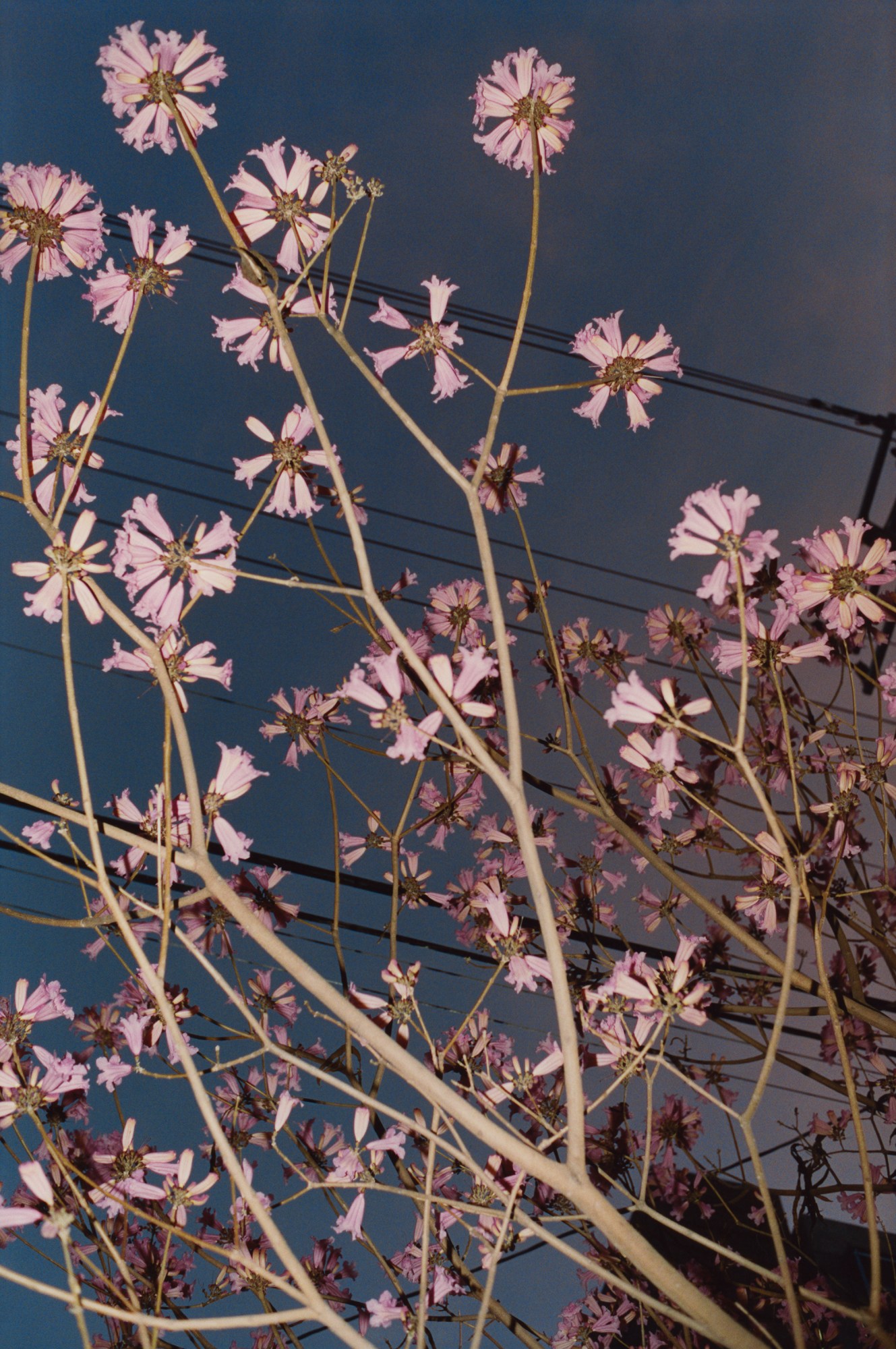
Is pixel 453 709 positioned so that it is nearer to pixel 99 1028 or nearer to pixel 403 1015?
pixel 403 1015

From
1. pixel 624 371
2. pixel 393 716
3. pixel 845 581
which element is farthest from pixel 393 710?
pixel 845 581

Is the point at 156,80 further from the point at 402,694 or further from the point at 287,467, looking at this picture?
the point at 402,694

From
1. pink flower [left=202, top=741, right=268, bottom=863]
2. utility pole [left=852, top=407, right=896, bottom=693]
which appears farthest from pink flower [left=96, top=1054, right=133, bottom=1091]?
utility pole [left=852, top=407, right=896, bottom=693]

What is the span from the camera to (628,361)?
1.71 metres

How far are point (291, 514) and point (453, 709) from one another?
0.96m

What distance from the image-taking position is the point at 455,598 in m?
2.97

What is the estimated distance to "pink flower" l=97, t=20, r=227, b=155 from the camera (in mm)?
1385

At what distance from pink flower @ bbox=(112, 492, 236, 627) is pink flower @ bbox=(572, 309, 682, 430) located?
2.83 ft

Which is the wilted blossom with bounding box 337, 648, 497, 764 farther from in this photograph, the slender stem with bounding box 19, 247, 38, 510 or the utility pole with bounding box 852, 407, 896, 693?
the utility pole with bounding box 852, 407, 896, 693

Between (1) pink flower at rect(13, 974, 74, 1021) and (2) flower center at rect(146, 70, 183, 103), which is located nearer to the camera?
(2) flower center at rect(146, 70, 183, 103)

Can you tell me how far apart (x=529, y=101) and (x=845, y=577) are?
1.25 meters

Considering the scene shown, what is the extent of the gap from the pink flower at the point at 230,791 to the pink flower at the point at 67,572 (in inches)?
15.2

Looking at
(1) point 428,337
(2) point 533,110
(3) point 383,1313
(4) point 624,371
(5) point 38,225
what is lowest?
(3) point 383,1313

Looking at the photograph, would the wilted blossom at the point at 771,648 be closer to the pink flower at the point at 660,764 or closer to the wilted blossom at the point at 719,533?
the pink flower at the point at 660,764
